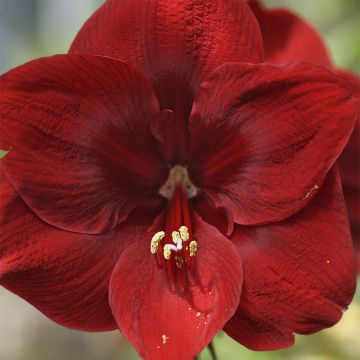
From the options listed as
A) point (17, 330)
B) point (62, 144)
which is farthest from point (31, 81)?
point (17, 330)

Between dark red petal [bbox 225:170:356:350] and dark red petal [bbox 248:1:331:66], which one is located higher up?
dark red petal [bbox 248:1:331:66]

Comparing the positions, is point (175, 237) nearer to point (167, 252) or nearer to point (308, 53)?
point (167, 252)

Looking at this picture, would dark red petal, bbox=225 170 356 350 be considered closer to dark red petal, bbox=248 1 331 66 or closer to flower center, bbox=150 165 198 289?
flower center, bbox=150 165 198 289

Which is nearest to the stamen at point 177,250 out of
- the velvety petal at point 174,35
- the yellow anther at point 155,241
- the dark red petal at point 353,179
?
the yellow anther at point 155,241

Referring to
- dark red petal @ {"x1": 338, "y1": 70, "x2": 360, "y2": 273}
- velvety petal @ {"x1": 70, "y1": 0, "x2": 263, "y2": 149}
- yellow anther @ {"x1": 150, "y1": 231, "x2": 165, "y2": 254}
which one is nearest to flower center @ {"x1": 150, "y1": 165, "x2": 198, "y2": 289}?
yellow anther @ {"x1": 150, "y1": 231, "x2": 165, "y2": 254}

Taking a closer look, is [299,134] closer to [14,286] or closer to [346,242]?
[346,242]

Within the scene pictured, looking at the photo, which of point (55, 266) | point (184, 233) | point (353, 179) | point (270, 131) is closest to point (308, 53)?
point (353, 179)
